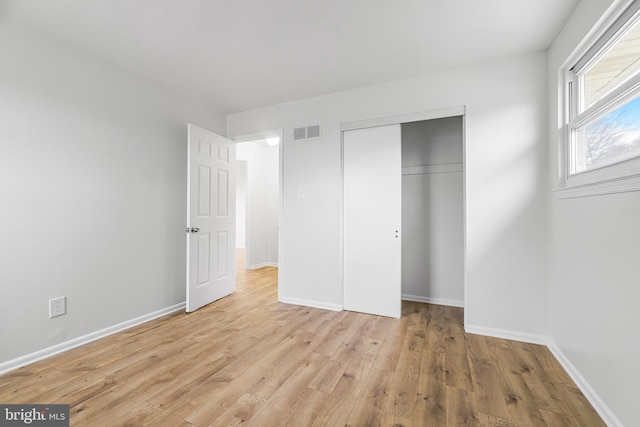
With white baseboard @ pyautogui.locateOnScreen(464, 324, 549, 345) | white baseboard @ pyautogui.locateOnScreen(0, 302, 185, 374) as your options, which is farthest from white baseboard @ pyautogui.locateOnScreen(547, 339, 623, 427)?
white baseboard @ pyautogui.locateOnScreen(0, 302, 185, 374)

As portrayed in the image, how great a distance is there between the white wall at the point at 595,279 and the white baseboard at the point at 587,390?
24 millimetres

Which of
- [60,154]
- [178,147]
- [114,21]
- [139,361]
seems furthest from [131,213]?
[114,21]

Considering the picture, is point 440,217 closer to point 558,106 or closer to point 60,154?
point 558,106

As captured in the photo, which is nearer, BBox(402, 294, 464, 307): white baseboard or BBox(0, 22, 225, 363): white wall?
BBox(0, 22, 225, 363): white wall

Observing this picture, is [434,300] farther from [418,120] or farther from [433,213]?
[418,120]

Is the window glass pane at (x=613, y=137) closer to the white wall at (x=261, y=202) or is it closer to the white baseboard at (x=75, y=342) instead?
the white baseboard at (x=75, y=342)

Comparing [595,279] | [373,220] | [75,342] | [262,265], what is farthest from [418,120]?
[262,265]

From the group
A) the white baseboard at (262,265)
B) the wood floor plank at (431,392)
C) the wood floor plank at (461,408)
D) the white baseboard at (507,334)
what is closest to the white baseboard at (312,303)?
the wood floor plank at (431,392)

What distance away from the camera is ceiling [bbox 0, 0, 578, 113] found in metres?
1.84

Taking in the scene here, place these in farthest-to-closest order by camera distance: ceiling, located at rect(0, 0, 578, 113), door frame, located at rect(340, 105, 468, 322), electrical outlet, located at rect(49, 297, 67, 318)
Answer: door frame, located at rect(340, 105, 468, 322)
electrical outlet, located at rect(49, 297, 67, 318)
ceiling, located at rect(0, 0, 578, 113)

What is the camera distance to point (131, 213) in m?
2.67

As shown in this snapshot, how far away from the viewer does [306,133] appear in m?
3.32

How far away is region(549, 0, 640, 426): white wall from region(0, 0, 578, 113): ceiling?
1.67 feet

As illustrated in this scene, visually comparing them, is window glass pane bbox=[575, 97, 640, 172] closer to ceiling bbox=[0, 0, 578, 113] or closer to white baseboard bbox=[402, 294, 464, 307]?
ceiling bbox=[0, 0, 578, 113]
